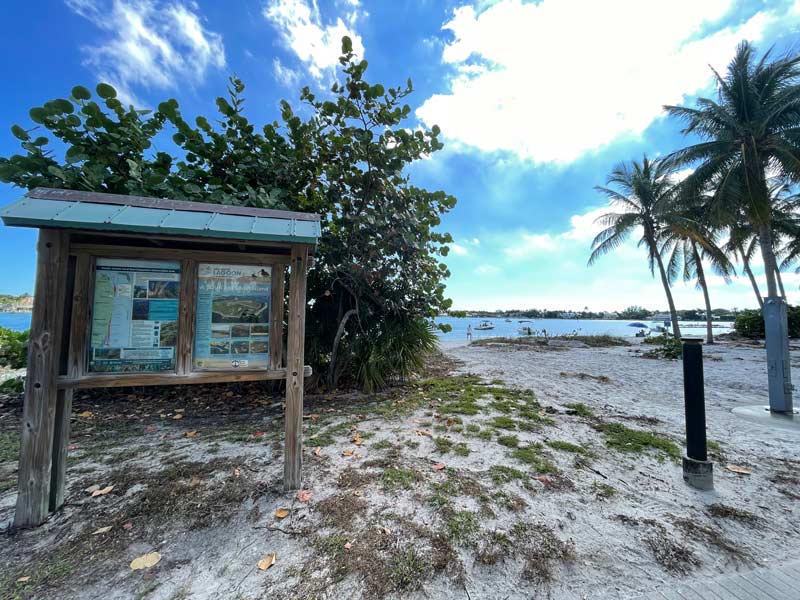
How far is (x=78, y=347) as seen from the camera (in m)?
2.23

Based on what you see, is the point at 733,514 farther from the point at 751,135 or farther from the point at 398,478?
the point at 751,135

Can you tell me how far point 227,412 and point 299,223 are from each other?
11.5ft

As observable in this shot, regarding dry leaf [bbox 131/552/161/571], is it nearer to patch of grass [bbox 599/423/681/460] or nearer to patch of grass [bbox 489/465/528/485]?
patch of grass [bbox 489/465/528/485]

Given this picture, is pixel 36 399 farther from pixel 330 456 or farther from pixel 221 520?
pixel 330 456

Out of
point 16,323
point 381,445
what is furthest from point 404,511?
point 16,323

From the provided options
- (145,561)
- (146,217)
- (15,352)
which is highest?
(146,217)

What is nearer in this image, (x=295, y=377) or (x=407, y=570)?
(x=407, y=570)

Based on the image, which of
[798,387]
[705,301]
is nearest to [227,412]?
[798,387]

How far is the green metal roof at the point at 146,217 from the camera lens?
2000 millimetres

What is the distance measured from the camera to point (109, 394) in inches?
205

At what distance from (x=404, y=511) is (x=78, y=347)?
2556 mm

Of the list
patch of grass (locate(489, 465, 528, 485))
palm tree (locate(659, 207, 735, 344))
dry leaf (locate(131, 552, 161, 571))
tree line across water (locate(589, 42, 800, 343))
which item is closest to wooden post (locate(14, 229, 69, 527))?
dry leaf (locate(131, 552, 161, 571))

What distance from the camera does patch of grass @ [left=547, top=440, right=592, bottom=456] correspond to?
3.23 m

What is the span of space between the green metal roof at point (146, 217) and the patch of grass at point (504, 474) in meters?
2.43
